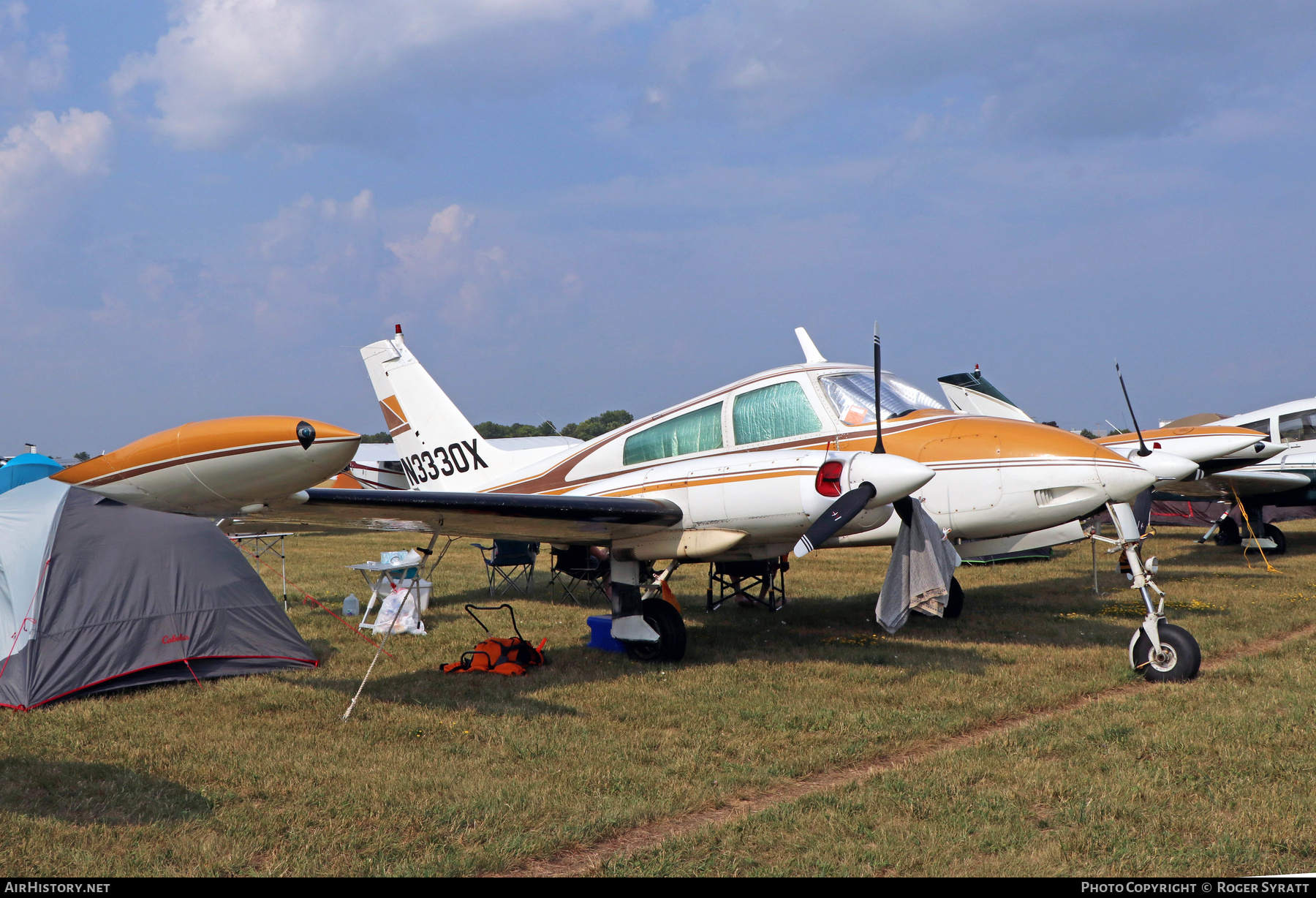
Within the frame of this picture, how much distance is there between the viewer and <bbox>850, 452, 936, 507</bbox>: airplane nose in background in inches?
267

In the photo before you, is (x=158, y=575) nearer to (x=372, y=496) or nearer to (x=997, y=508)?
(x=372, y=496)

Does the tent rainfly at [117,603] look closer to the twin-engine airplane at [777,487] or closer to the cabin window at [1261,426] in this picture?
the twin-engine airplane at [777,487]

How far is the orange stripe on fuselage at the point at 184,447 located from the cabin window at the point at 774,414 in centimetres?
499

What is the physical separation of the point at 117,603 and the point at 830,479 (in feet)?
19.9

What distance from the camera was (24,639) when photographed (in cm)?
676

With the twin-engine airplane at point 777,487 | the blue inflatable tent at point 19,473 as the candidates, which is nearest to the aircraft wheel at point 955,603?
the twin-engine airplane at point 777,487

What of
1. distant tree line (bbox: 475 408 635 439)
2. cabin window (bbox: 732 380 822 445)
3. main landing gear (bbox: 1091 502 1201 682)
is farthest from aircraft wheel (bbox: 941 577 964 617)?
distant tree line (bbox: 475 408 635 439)

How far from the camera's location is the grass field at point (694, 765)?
3918 millimetres

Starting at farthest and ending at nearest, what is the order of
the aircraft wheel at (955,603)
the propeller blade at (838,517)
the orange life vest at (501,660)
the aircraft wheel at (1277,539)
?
the aircraft wheel at (1277,539) → the aircraft wheel at (955,603) → the orange life vest at (501,660) → the propeller blade at (838,517)

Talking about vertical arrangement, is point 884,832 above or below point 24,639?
below

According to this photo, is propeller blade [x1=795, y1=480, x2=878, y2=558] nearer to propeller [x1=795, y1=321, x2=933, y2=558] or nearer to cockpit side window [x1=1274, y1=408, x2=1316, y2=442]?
propeller [x1=795, y1=321, x2=933, y2=558]
